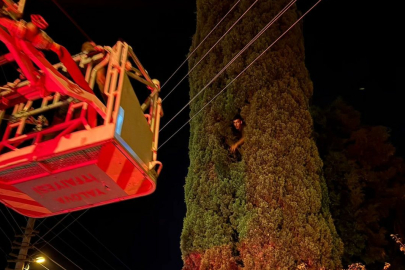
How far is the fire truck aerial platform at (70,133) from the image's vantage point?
3127 millimetres

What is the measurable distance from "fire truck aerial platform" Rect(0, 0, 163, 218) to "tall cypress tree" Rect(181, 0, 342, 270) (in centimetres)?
270

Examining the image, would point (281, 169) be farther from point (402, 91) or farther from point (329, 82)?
point (402, 91)

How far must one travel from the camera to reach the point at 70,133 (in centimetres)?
336

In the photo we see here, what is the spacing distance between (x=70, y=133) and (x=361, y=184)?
7.77 meters

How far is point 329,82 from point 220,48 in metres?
5.68

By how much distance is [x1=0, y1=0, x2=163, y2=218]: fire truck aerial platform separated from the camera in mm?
3127

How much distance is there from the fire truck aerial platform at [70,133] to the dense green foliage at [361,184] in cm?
597

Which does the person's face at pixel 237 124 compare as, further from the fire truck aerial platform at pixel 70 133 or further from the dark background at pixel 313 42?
the dark background at pixel 313 42

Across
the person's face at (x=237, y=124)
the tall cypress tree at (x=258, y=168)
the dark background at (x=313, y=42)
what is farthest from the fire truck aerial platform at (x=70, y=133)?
the dark background at (x=313, y=42)

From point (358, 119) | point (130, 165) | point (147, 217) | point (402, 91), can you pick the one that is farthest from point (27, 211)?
point (147, 217)

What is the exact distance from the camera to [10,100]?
4.09m

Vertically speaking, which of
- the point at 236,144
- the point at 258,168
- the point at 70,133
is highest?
the point at 236,144

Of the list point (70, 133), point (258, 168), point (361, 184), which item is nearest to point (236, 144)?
point (258, 168)

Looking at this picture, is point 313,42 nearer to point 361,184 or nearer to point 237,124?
point 361,184
